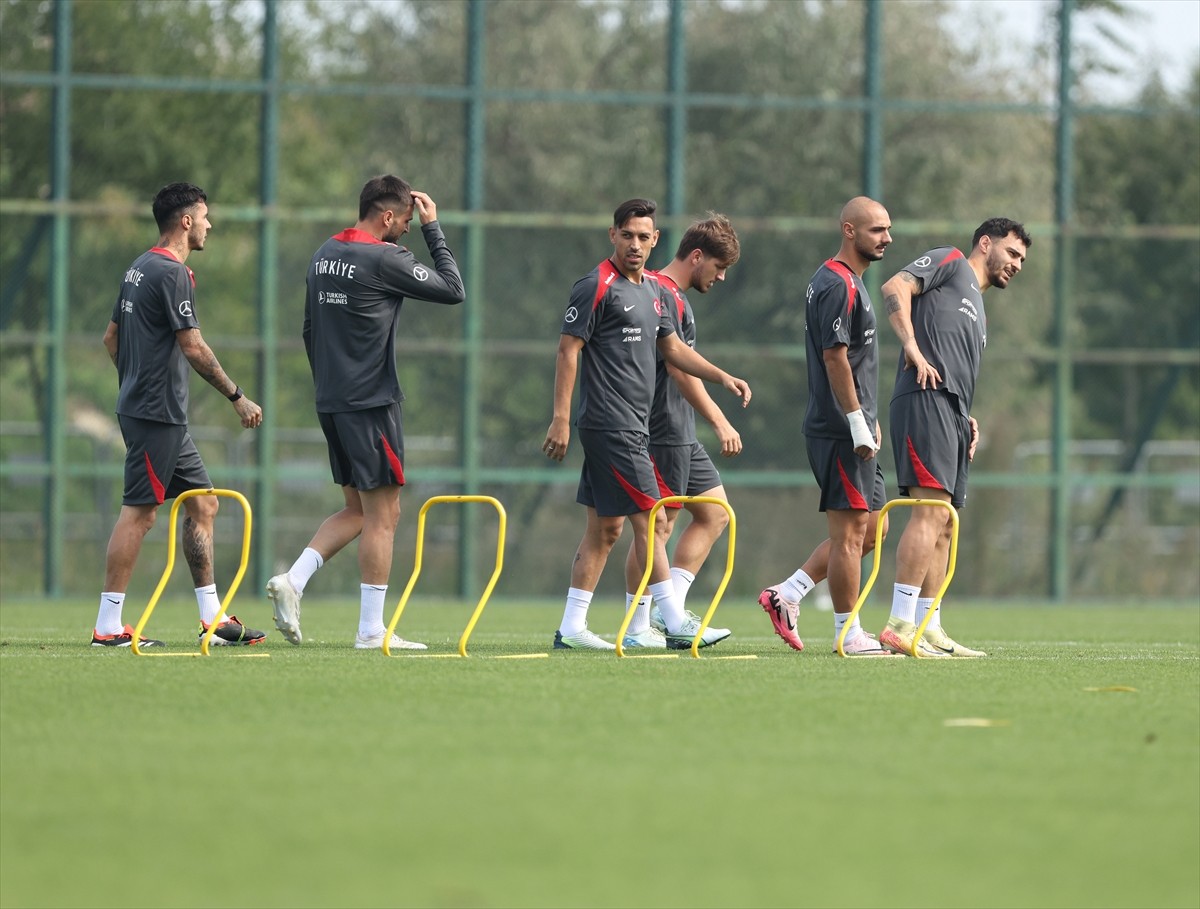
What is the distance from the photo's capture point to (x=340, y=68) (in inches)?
893

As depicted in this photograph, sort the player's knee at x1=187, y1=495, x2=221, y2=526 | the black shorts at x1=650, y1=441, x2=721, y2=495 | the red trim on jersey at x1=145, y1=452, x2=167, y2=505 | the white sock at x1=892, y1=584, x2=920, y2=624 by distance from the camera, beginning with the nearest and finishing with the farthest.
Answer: the white sock at x1=892, y1=584, x2=920, y2=624, the red trim on jersey at x1=145, y1=452, x2=167, y2=505, the player's knee at x1=187, y1=495, x2=221, y2=526, the black shorts at x1=650, y1=441, x2=721, y2=495

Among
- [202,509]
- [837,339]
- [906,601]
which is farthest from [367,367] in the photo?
[906,601]

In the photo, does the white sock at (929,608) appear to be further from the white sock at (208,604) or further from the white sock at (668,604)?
the white sock at (208,604)

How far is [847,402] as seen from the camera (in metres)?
8.98

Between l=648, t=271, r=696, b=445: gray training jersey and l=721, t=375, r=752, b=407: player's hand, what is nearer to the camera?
l=721, t=375, r=752, b=407: player's hand

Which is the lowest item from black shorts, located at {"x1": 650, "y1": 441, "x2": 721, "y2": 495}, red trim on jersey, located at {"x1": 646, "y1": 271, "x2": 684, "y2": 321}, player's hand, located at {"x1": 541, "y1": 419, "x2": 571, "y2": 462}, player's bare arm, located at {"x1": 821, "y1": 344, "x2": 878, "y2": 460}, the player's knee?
the player's knee

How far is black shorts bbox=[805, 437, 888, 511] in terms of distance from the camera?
9109mm

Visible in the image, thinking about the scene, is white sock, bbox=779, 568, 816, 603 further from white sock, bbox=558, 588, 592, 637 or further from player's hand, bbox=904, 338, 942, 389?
player's hand, bbox=904, 338, 942, 389

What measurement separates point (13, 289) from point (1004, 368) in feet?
27.6

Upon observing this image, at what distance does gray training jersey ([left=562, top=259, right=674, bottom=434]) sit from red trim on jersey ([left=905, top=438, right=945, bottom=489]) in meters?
1.25

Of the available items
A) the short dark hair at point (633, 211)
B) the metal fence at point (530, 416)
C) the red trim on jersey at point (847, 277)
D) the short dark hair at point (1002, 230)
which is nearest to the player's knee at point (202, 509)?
the short dark hair at point (633, 211)

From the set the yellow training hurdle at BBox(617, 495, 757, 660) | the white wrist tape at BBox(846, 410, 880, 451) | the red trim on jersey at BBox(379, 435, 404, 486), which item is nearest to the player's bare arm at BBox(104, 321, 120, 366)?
the red trim on jersey at BBox(379, 435, 404, 486)

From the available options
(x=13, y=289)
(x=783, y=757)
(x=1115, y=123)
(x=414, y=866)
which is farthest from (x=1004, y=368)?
(x=414, y=866)

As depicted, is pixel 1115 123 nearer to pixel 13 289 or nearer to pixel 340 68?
pixel 340 68
